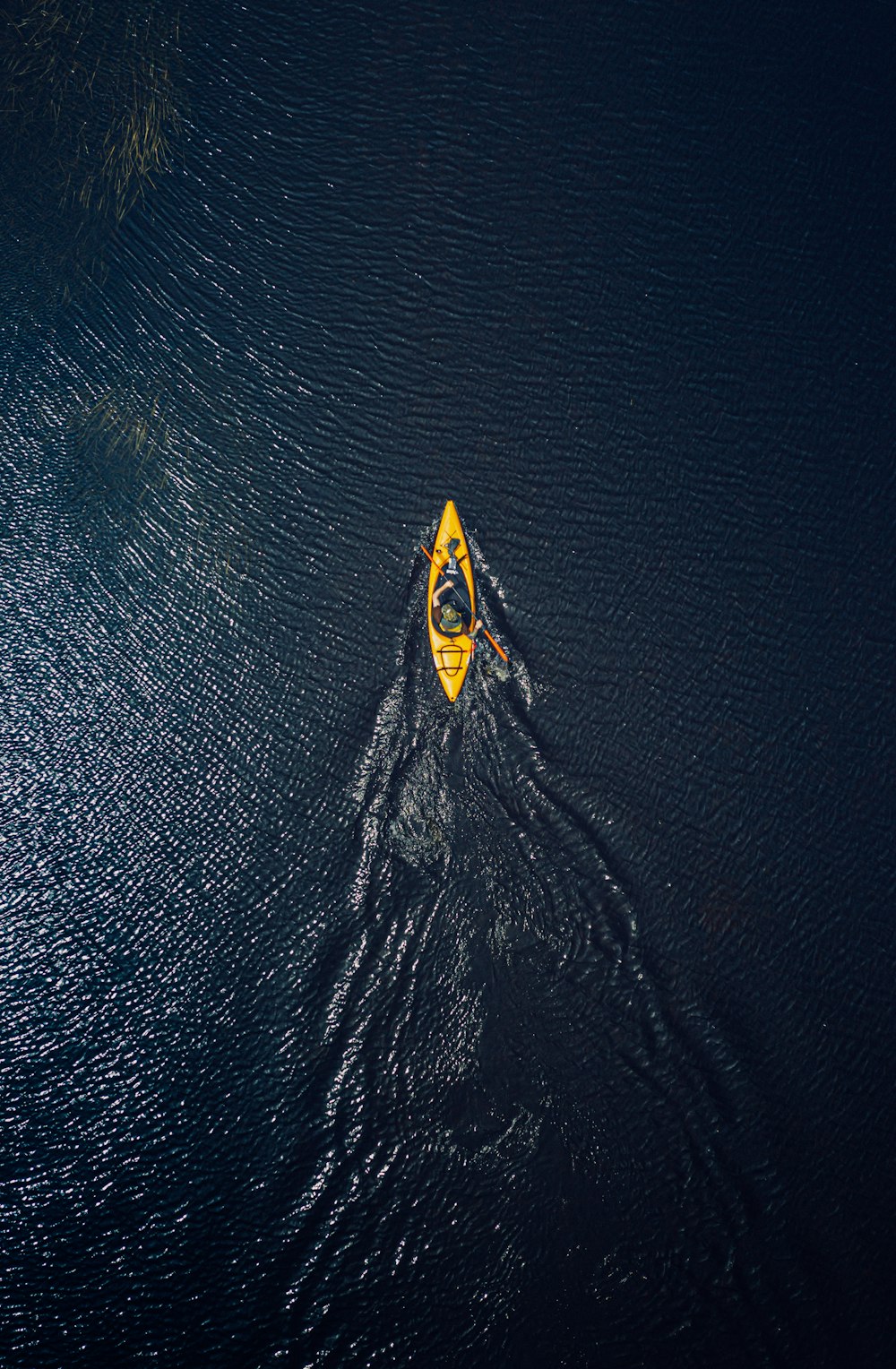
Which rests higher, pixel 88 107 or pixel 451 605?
pixel 88 107

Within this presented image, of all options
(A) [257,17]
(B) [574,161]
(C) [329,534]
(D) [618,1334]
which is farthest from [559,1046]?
(A) [257,17]

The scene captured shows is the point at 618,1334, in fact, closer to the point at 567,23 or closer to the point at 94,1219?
the point at 94,1219

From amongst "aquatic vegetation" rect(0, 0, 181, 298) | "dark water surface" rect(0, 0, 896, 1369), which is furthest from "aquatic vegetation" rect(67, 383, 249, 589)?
"aquatic vegetation" rect(0, 0, 181, 298)

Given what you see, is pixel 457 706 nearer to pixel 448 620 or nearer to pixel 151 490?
pixel 448 620

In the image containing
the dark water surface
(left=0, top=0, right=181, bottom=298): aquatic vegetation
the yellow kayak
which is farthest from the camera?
(left=0, top=0, right=181, bottom=298): aquatic vegetation

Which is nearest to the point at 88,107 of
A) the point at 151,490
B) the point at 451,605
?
the point at 151,490


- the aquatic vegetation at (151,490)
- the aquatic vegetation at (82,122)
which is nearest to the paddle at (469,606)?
the aquatic vegetation at (151,490)

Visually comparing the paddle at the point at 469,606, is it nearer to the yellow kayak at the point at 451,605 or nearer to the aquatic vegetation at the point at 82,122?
the yellow kayak at the point at 451,605

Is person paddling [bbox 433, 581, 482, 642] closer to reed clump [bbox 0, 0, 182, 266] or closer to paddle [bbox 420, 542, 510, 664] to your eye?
paddle [bbox 420, 542, 510, 664]
